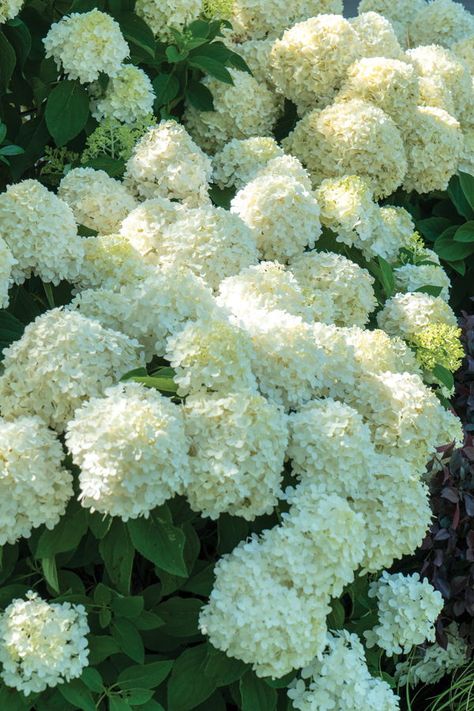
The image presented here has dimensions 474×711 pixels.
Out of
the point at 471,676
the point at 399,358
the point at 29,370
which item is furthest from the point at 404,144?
the point at 29,370

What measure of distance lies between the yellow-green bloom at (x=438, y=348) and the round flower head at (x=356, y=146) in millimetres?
630

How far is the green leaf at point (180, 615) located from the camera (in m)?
2.15

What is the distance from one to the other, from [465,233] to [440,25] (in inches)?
60.9

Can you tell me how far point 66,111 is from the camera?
10.4 feet

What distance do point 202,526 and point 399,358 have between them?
793 mm

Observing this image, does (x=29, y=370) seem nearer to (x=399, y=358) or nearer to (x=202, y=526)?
(x=202, y=526)

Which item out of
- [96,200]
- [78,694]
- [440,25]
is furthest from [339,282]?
[440,25]

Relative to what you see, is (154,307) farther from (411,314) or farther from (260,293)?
(411,314)

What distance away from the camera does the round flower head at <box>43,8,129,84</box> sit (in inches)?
121

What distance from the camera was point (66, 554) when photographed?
84.3 inches

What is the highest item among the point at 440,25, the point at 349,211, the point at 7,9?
the point at 7,9

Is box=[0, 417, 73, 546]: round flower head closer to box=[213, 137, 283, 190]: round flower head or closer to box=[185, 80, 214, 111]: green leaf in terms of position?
box=[213, 137, 283, 190]: round flower head

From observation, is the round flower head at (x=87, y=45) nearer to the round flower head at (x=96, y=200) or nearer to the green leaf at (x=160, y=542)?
the round flower head at (x=96, y=200)

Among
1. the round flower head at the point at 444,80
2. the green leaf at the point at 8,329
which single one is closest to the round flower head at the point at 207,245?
the green leaf at the point at 8,329
